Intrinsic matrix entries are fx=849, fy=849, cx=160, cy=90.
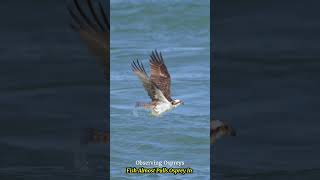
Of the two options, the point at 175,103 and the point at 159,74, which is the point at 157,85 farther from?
the point at 175,103

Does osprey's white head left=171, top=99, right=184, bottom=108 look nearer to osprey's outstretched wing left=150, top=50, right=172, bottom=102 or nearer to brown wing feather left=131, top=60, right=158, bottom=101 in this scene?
osprey's outstretched wing left=150, top=50, right=172, bottom=102

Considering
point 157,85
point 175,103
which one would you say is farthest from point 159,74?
point 175,103

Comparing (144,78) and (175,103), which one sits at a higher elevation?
(144,78)

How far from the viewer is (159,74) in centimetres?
622

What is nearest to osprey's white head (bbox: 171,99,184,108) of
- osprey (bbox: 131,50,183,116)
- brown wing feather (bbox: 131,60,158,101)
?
osprey (bbox: 131,50,183,116)

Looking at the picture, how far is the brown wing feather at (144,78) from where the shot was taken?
245 inches

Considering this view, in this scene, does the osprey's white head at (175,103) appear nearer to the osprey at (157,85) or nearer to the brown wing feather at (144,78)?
the osprey at (157,85)

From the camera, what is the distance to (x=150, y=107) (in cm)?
626
